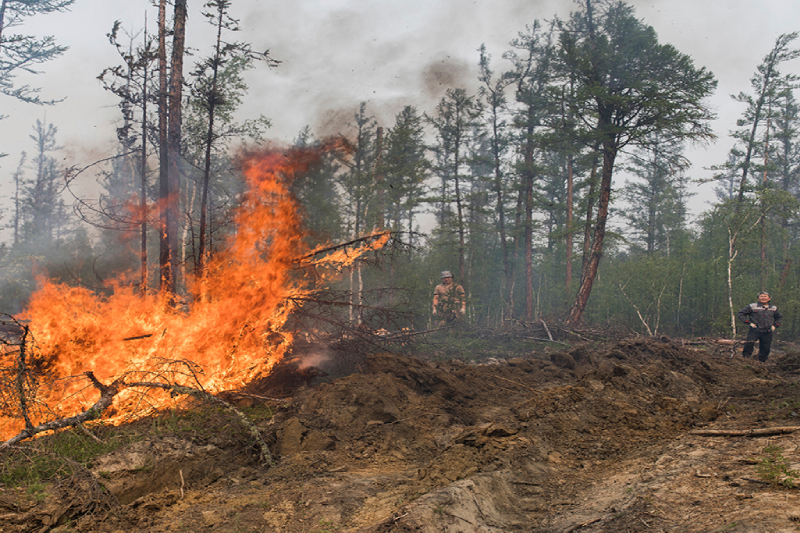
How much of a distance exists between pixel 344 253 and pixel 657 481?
7167 millimetres

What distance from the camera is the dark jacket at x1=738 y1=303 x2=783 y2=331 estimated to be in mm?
11844

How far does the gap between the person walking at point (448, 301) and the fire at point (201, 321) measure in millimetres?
8650

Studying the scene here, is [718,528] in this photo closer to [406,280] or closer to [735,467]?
[735,467]

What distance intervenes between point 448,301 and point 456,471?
534 inches

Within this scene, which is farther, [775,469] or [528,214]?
[528,214]

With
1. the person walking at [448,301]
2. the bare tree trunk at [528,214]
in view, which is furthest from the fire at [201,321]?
the bare tree trunk at [528,214]

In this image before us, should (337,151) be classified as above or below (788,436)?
above

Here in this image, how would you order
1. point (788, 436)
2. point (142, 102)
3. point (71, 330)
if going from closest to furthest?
point (788, 436) < point (71, 330) < point (142, 102)

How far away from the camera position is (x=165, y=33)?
12.0 m

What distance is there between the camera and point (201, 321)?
24.8 ft

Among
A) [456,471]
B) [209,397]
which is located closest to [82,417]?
[209,397]

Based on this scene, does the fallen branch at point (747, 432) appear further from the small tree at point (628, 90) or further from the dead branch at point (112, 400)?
the small tree at point (628, 90)

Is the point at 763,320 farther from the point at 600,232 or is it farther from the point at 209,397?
the point at 209,397

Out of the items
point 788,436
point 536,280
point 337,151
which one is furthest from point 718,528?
point 536,280
